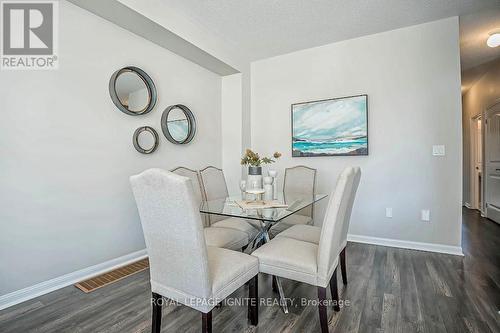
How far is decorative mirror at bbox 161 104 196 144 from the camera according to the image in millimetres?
3041

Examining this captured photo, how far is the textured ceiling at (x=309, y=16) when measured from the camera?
2600 millimetres

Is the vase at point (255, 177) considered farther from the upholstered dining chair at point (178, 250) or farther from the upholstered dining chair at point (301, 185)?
the upholstered dining chair at point (178, 250)

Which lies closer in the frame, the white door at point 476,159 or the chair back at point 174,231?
the chair back at point 174,231

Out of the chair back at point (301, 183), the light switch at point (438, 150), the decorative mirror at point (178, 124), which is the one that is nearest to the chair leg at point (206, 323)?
the chair back at point (301, 183)

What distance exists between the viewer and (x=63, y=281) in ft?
6.97

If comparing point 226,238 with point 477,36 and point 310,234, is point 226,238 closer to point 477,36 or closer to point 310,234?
point 310,234

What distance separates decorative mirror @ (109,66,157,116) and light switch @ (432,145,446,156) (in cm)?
323

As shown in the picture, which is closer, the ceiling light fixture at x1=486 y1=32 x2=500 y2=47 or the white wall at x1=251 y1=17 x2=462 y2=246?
the white wall at x1=251 y1=17 x2=462 y2=246

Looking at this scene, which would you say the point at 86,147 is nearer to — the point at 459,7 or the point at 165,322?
the point at 165,322

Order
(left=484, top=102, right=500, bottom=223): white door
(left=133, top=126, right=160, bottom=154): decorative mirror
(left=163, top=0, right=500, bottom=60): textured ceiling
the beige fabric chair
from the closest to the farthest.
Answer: the beige fabric chair < (left=163, top=0, right=500, bottom=60): textured ceiling < (left=133, top=126, right=160, bottom=154): decorative mirror < (left=484, top=102, right=500, bottom=223): white door

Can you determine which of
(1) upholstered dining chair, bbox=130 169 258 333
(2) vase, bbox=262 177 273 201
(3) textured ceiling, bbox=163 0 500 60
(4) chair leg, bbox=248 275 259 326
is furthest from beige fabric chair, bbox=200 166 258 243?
(3) textured ceiling, bbox=163 0 500 60

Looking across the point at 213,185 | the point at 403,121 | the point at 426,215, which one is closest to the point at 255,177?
the point at 213,185

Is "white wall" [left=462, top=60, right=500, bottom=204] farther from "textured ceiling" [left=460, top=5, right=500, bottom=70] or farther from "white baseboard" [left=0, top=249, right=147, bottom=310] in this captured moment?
"white baseboard" [left=0, top=249, right=147, bottom=310]

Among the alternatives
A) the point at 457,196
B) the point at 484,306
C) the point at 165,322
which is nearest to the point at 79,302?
the point at 165,322
